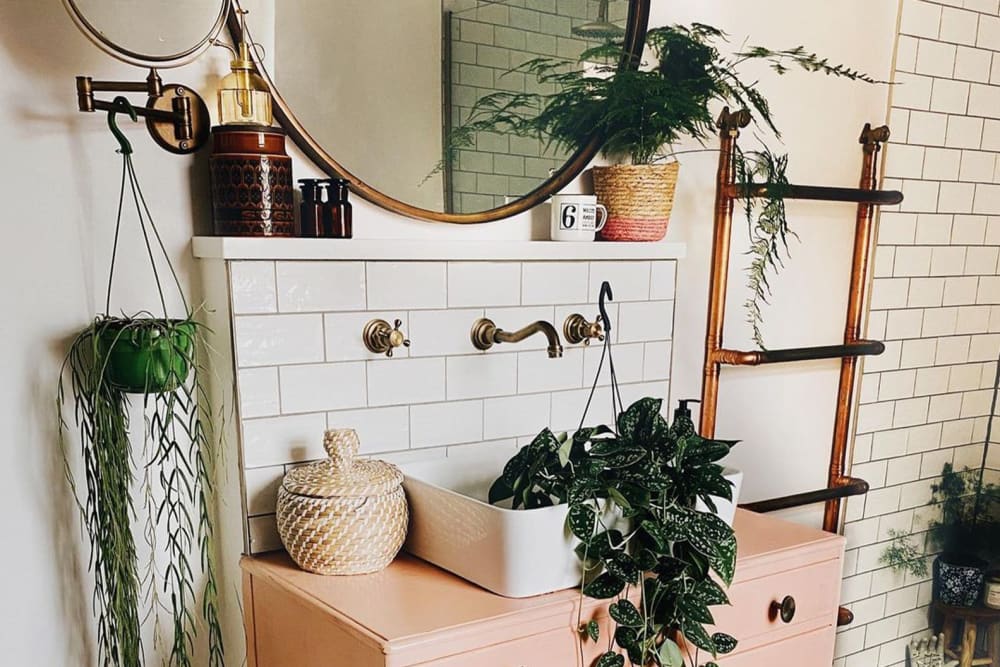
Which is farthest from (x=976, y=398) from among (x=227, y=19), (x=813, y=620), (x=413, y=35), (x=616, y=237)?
(x=227, y=19)

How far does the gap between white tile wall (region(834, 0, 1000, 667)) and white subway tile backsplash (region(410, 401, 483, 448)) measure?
3.88 feet

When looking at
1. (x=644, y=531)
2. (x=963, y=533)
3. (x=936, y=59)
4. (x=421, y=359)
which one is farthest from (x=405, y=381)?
(x=963, y=533)

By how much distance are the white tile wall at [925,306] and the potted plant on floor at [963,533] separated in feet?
0.14

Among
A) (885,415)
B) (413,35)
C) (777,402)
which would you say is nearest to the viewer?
(413,35)

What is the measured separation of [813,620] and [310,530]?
886 millimetres

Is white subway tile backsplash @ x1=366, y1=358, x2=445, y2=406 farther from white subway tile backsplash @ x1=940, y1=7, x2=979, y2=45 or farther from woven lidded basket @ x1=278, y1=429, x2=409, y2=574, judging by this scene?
white subway tile backsplash @ x1=940, y1=7, x2=979, y2=45

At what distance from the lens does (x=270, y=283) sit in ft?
4.27

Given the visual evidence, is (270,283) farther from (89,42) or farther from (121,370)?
(89,42)

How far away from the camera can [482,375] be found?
1.53 metres

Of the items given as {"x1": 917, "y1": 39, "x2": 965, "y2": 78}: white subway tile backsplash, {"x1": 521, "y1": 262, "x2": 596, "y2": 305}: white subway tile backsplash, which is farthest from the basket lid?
{"x1": 917, "y1": 39, "x2": 965, "y2": 78}: white subway tile backsplash

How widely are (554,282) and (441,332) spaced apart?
0.82 ft

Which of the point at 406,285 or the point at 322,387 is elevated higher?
the point at 406,285

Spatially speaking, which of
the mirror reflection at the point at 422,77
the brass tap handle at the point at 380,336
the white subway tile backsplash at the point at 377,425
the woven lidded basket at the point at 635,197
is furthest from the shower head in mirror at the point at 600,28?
the white subway tile backsplash at the point at 377,425

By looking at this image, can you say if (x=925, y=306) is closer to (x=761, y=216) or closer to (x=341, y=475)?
(x=761, y=216)
